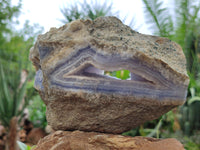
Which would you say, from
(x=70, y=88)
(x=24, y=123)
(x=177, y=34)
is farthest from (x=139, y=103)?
(x=24, y=123)

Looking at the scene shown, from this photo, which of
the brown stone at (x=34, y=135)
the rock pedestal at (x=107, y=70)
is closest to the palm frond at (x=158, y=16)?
the rock pedestal at (x=107, y=70)

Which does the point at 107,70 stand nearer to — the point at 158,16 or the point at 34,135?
the point at 158,16

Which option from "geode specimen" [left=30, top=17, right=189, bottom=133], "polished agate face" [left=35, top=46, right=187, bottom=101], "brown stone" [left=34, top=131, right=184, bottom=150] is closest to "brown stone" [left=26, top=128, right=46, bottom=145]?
"brown stone" [left=34, top=131, right=184, bottom=150]

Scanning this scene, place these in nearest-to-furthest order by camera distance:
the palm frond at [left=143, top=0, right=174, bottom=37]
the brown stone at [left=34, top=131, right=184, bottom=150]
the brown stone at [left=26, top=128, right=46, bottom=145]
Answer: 1. the brown stone at [left=34, top=131, right=184, bottom=150]
2. the palm frond at [left=143, top=0, right=174, bottom=37]
3. the brown stone at [left=26, top=128, right=46, bottom=145]

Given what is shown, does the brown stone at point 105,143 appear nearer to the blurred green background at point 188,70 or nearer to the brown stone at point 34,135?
the blurred green background at point 188,70

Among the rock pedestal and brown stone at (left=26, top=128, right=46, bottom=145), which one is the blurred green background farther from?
the rock pedestal

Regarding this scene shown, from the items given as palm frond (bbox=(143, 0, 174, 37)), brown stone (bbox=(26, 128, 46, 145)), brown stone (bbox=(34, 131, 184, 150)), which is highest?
palm frond (bbox=(143, 0, 174, 37))

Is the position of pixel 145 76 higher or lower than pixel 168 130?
higher

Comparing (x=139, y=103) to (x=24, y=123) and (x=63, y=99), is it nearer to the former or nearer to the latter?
(x=63, y=99)
